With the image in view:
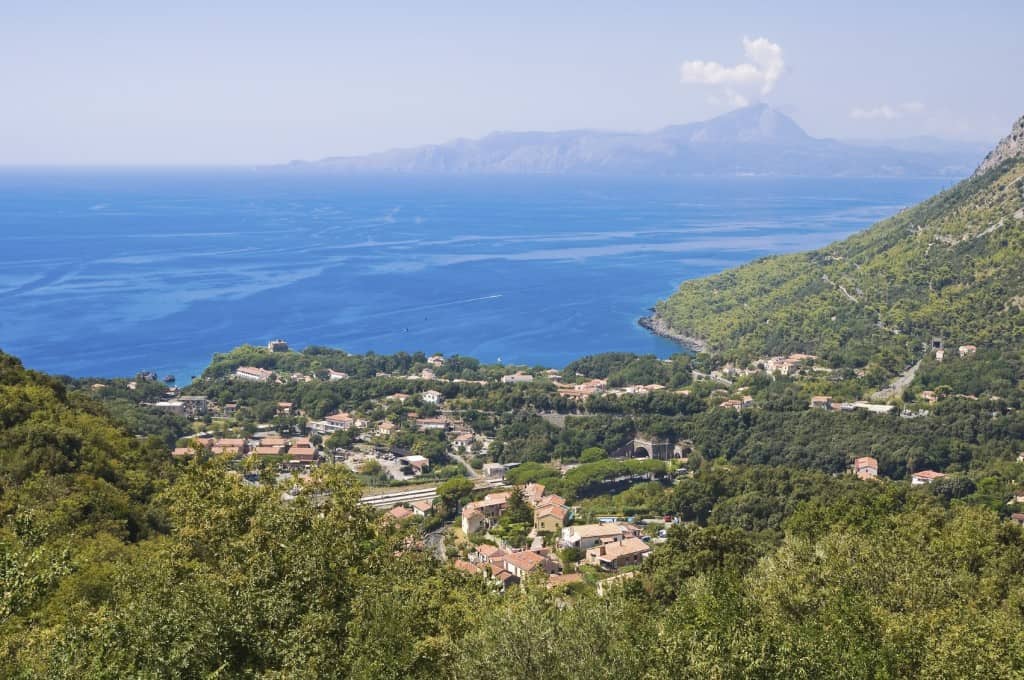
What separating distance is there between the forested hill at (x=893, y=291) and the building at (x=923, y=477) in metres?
16.2

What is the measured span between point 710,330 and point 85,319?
150ft

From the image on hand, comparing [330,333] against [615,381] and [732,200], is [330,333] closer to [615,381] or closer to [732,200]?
[615,381]

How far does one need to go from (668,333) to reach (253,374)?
96.9ft

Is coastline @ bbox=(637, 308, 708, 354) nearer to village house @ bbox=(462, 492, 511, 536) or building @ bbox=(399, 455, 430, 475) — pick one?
building @ bbox=(399, 455, 430, 475)

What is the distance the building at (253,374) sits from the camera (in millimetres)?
50188

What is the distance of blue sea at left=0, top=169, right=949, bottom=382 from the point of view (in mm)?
62125

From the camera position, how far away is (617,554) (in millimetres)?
23828

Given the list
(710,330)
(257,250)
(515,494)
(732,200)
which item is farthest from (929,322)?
(732,200)

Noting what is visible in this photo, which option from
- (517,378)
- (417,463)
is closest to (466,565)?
(417,463)

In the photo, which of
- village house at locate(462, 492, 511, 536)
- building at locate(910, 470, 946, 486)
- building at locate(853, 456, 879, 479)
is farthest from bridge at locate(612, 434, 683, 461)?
village house at locate(462, 492, 511, 536)

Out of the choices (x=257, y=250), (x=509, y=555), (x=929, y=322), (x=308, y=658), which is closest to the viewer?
(x=308, y=658)

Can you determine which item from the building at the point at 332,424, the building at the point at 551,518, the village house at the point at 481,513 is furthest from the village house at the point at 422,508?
the building at the point at 332,424

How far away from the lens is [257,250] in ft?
342

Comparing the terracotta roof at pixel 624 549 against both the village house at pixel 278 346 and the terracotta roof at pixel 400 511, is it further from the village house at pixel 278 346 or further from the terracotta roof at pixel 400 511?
the village house at pixel 278 346
